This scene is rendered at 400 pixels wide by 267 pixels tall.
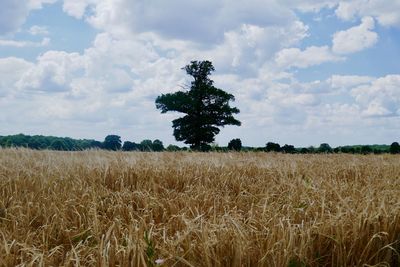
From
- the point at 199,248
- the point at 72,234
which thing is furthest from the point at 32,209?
the point at 199,248

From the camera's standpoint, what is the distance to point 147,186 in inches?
275

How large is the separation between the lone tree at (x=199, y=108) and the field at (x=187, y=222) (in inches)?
1312

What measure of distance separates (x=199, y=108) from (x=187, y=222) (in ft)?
134

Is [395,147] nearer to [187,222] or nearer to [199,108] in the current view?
[199,108]

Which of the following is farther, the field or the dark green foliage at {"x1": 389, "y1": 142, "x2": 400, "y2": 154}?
the dark green foliage at {"x1": 389, "y1": 142, "x2": 400, "y2": 154}

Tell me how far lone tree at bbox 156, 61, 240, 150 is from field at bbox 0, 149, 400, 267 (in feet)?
109

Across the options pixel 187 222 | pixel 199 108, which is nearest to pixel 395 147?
pixel 199 108

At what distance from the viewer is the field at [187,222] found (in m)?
2.98

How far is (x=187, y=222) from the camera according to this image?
3414mm

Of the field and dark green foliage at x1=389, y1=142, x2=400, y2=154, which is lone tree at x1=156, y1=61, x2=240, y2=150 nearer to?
dark green foliage at x1=389, y1=142, x2=400, y2=154

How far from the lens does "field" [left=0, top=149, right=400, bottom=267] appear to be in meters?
2.98

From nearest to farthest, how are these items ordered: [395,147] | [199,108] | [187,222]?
[187,222]
[395,147]
[199,108]

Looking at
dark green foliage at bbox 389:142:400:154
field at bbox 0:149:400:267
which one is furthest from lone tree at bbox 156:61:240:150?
field at bbox 0:149:400:267

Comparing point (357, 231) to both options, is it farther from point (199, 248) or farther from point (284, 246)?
point (199, 248)
